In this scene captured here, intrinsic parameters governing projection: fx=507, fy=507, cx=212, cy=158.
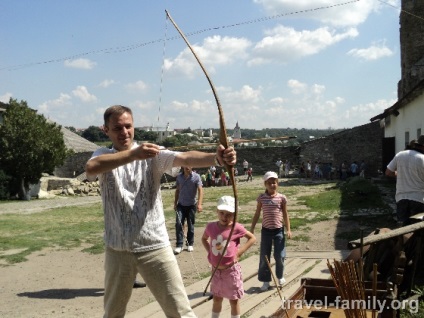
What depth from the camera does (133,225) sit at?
3.31m

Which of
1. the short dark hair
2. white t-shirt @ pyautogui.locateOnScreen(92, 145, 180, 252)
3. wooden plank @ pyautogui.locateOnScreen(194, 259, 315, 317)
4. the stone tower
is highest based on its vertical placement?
the stone tower

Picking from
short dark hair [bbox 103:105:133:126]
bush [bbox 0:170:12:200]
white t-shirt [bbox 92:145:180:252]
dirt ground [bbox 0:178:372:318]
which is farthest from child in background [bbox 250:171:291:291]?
bush [bbox 0:170:12:200]

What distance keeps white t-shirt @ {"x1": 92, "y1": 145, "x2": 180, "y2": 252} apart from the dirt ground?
1.79m

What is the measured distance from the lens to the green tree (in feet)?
91.9

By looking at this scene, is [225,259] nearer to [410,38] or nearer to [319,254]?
[319,254]

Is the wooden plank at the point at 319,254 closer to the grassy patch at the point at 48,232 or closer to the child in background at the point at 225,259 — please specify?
the child in background at the point at 225,259

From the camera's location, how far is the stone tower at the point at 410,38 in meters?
31.4

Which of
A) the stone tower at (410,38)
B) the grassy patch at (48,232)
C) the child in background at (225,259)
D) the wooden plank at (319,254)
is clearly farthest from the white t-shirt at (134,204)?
the stone tower at (410,38)

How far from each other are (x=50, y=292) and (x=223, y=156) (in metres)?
4.91

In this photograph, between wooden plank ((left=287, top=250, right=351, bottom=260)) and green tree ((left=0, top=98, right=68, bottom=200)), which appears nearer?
wooden plank ((left=287, top=250, right=351, bottom=260))

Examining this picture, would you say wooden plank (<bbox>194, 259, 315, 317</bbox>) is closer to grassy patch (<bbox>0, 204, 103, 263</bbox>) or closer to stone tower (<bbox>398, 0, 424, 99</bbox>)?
grassy patch (<bbox>0, 204, 103, 263</bbox>)

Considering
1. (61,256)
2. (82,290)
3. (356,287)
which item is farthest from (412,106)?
(356,287)

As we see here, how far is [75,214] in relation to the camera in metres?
18.3

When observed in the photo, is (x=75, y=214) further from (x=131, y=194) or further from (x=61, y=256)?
(x=131, y=194)
